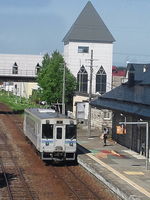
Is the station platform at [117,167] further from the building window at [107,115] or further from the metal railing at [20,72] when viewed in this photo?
the metal railing at [20,72]

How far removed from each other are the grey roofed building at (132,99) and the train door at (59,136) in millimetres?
4635

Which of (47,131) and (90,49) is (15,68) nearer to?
(90,49)

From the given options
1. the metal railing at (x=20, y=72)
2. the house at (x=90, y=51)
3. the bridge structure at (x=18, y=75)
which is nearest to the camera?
the bridge structure at (x=18, y=75)

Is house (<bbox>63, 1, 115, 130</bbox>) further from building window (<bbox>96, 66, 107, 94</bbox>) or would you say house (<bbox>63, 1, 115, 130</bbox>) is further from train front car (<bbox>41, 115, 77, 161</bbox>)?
train front car (<bbox>41, 115, 77, 161</bbox>)

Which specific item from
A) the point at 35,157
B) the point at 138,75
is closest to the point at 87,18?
the point at 138,75

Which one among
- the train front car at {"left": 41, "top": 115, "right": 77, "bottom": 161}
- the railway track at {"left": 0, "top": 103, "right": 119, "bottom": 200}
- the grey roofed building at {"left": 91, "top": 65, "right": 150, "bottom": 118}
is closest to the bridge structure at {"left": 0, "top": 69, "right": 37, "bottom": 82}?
the grey roofed building at {"left": 91, "top": 65, "right": 150, "bottom": 118}

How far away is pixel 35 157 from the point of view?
33.2 m

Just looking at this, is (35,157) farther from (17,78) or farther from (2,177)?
(17,78)

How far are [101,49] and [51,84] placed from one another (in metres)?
20.7

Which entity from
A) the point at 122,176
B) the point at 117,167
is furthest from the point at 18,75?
the point at 122,176

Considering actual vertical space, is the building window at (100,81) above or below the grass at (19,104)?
above

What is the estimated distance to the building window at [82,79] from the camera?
75500mm

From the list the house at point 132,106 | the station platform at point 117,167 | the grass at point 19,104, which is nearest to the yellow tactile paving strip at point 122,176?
the station platform at point 117,167

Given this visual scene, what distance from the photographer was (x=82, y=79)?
7612 centimetres
